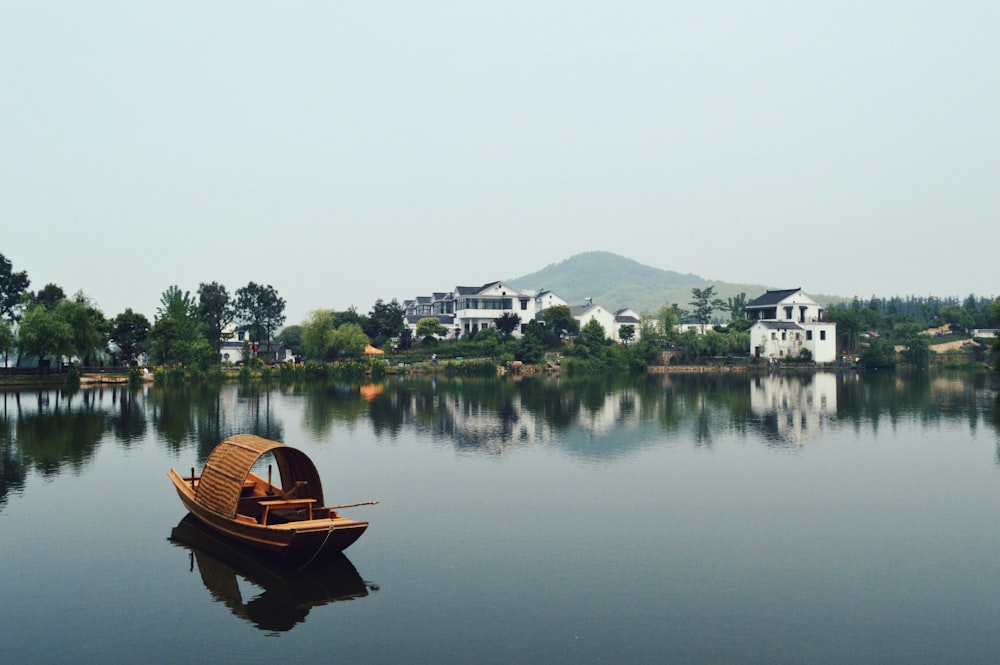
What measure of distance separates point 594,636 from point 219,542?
11.7 m

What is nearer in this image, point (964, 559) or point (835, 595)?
point (835, 595)

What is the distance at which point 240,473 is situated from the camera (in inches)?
842

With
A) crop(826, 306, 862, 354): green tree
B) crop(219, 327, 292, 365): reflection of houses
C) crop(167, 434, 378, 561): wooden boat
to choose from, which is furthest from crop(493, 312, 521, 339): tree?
crop(167, 434, 378, 561): wooden boat

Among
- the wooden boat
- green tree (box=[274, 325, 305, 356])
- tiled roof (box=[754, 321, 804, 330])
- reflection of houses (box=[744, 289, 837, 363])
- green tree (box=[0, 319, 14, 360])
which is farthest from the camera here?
green tree (box=[274, 325, 305, 356])

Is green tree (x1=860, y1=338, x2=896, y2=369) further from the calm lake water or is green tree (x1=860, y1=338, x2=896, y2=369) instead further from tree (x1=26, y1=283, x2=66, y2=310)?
tree (x1=26, y1=283, x2=66, y2=310)

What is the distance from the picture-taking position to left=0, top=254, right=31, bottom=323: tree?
3433 inches

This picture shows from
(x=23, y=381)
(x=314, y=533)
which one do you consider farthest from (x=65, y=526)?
(x=23, y=381)

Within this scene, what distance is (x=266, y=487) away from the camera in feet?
78.0

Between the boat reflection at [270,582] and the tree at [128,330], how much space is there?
229ft

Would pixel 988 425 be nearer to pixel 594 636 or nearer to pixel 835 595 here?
pixel 835 595

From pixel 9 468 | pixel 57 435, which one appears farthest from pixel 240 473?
pixel 57 435

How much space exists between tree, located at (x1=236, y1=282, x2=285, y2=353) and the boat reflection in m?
88.5

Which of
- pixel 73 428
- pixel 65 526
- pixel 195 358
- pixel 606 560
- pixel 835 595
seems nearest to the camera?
pixel 835 595

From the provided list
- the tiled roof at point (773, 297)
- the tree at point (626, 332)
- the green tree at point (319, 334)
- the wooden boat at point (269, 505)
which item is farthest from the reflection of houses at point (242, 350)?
the wooden boat at point (269, 505)
